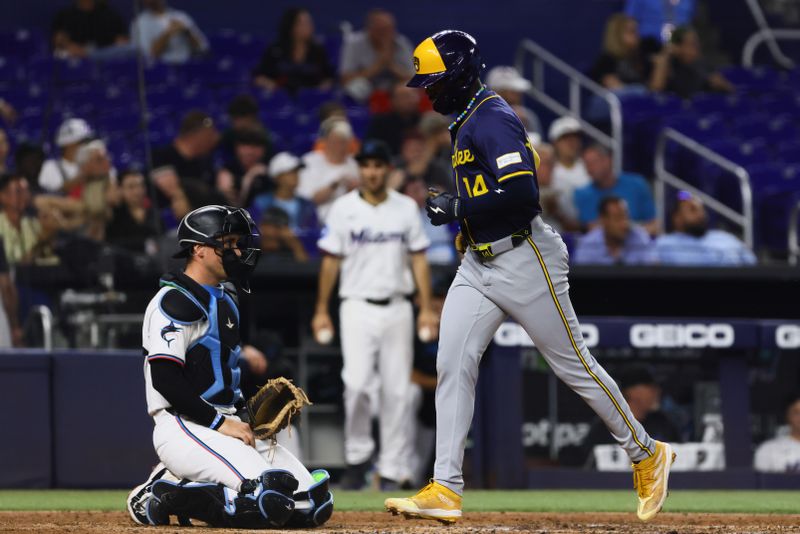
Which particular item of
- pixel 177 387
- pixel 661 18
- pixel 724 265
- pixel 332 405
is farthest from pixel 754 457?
pixel 661 18

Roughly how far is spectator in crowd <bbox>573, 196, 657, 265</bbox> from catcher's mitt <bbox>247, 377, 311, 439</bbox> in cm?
410

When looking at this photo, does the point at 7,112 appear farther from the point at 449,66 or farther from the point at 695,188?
the point at 449,66

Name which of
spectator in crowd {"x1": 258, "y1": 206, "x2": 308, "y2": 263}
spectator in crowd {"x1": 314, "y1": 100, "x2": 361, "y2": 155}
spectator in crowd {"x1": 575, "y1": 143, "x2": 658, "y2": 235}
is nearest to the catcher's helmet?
spectator in crowd {"x1": 258, "y1": 206, "x2": 308, "y2": 263}

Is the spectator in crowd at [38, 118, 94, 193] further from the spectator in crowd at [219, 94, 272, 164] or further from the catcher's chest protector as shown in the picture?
the catcher's chest protector

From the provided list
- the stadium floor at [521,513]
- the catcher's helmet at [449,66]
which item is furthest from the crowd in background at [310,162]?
the catcher's helmet at [449,66]

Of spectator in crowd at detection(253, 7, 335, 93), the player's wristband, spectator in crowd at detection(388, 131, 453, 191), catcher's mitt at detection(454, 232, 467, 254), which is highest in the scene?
spectator in crowd at detection(253, 7, 335, 93)

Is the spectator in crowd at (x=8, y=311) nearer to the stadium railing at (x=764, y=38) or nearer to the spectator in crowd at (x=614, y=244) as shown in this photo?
the spectator in crowd at (x=614, y=244)

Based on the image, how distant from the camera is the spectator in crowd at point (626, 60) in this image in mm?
13047

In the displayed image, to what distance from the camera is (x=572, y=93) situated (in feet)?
41.5

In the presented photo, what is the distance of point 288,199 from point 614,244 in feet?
7.68

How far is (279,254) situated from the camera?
28.9 ft

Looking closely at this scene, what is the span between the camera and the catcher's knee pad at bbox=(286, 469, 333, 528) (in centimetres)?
502

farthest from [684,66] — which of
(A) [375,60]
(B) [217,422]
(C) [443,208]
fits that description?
(B) [217,422]

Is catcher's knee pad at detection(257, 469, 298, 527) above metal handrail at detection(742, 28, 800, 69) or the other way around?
the other way around
